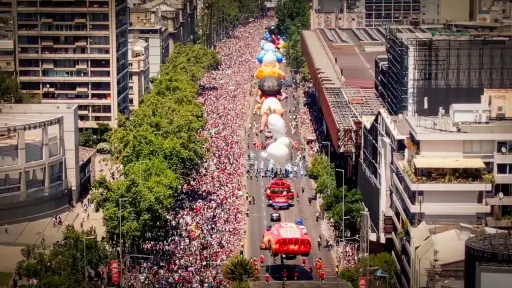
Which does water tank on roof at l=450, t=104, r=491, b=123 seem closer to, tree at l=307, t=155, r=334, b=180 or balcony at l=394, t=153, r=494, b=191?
balcony at l=394, t=153, r=494, b=191

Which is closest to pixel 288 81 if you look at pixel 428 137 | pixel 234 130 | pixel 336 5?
pixel 336 5

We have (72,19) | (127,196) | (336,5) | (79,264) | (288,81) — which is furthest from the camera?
(336,5)

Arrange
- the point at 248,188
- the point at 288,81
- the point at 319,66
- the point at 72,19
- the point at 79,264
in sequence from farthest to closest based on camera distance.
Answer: the point at 288,81, the point at 319,66, the point at 72,19, the point at 248,188, the point at 79,264

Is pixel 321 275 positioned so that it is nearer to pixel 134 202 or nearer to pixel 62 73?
pixel 134 202

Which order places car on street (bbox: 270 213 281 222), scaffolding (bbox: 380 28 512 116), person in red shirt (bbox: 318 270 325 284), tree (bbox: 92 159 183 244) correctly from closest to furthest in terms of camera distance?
1. person in red shirt (bbox: 318 270 325 284)
2. tree (bbox: 92 159 183 244)
3. scaffolding (bbox: 380 28 512 116)
4. car on street (bbox: 270 213 281 222)

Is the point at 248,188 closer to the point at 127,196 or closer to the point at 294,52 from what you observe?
the point at 127,196

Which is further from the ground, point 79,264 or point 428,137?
point 428,137

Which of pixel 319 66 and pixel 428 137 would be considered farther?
pixel 319 66

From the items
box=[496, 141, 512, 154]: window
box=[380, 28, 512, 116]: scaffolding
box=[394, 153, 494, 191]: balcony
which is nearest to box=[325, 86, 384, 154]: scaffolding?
box=[380, 28, 512, 116]: scaffolding

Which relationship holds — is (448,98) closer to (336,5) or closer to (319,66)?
(319,66)
